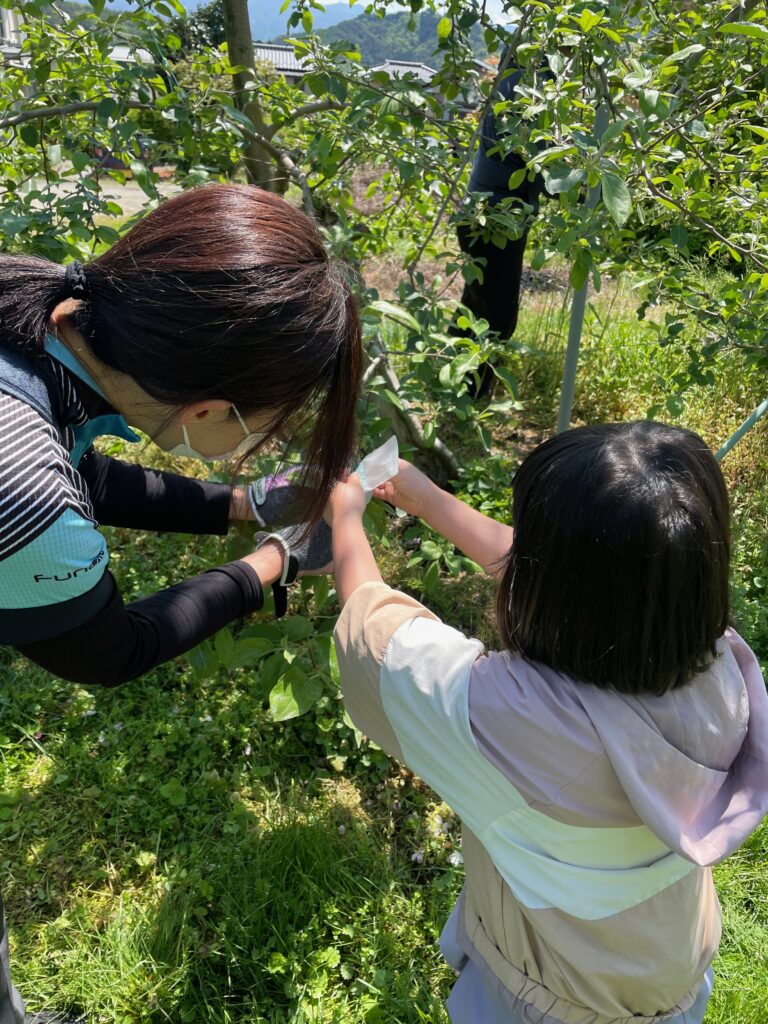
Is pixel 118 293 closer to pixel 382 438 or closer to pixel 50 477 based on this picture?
pixel 50 477

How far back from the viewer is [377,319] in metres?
1.69

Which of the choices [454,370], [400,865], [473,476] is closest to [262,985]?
[400,865]

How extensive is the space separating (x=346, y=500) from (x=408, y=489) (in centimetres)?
19

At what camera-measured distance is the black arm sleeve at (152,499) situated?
1536 mm

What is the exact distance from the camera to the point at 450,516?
58.2 inches

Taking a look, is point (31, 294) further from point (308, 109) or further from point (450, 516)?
point (308, 109)

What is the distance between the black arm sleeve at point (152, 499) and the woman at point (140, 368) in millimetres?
340

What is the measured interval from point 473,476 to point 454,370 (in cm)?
133

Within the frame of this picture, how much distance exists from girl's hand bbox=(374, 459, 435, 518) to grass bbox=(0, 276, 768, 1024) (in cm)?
32

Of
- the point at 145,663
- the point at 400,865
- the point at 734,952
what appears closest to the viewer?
the point at 145,663

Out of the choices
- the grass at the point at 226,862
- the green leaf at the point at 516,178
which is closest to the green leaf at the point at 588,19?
the green leaf at the point at 516,178

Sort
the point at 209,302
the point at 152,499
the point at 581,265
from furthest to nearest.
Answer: the point at 152,499
the point at 581,265
the point at 209,302

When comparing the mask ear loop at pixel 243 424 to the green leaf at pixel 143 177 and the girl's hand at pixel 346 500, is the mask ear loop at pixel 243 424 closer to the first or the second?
the girl's hand at pixel 346 500

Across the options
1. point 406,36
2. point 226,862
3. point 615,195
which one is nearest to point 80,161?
point 615,195
